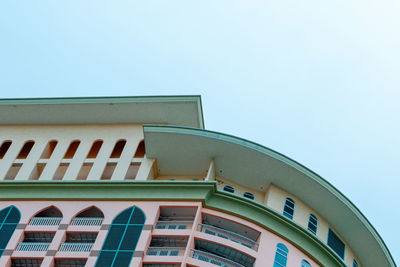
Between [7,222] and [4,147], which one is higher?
[4,147]

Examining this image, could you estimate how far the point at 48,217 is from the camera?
3422 cm

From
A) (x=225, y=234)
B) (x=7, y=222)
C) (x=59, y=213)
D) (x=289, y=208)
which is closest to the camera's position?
(x=225, y=234)

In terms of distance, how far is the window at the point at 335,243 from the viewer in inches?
1404

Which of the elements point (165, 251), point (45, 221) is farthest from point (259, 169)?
point (45, 221)

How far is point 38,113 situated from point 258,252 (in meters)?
15.5

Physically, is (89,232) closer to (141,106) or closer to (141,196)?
(141,196)

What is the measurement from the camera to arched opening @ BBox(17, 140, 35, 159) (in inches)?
1538

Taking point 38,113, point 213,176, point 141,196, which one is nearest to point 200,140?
point 213,176

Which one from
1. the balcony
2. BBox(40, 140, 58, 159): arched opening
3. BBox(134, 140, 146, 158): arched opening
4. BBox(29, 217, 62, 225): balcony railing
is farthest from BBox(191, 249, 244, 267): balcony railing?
BBox(40, 140, 58, 159): arched opening

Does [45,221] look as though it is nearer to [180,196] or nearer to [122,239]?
[122,239]

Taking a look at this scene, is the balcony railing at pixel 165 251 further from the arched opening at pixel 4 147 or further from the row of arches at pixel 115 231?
the arched opening at pixel 4 147

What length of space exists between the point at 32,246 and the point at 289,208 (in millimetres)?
12697

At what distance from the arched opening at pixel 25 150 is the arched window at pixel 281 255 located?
50.6 feet

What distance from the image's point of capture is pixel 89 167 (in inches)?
1465
